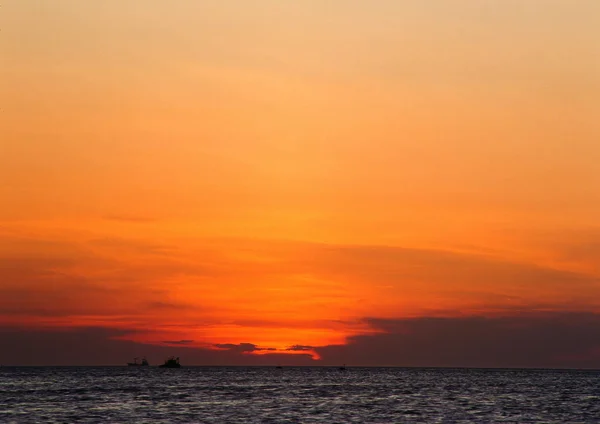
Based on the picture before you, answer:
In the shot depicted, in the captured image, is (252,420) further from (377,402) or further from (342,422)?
(377,402)

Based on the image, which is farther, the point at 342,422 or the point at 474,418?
the point at 474,418

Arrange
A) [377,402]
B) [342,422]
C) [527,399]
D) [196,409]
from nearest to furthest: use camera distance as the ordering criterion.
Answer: [342,422]
[196,409]
[377,402]
[527,399]

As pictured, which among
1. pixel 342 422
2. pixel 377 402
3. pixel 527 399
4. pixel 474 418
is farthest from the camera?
pixel 527 399

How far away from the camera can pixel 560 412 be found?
404ft

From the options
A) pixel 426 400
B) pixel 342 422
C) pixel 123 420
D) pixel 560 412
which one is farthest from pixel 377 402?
pixel 123 420

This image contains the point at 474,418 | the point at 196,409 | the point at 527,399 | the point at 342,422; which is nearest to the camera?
the point at 342,422

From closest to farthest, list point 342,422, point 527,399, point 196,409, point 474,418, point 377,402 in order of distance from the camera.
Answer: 1. point 342,422
2. point 474,418
3. point 196,409
4. point 377,402
5. point 527,399

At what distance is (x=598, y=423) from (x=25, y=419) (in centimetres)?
6799

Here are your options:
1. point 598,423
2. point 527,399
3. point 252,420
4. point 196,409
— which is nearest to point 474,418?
point 598,423

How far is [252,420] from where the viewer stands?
338 feet

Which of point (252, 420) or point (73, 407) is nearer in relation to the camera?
point (252, 420)

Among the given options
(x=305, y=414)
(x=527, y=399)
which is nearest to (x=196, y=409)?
(x=305, y=414)

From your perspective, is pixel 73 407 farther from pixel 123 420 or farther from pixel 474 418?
pixel 474 418

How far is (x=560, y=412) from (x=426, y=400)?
95.6 feet
